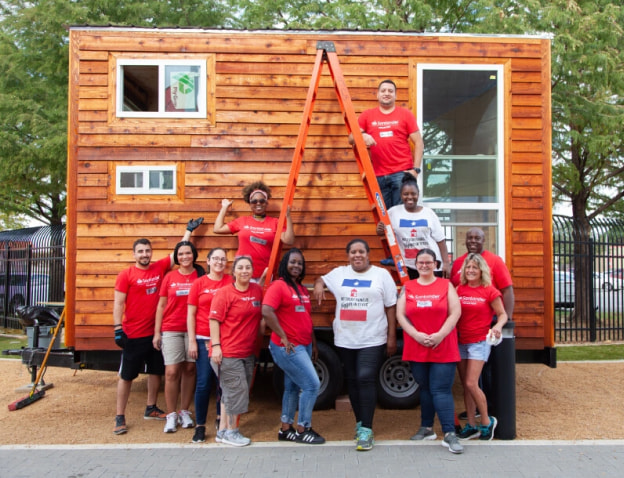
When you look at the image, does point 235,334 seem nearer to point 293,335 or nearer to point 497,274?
point 293,335

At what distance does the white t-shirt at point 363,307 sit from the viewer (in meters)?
4.78

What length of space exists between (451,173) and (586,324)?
6984mm

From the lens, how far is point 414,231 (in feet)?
17.4

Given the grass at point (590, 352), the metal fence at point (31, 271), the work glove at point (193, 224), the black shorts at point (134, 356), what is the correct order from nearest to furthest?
the black shorts at point (134, 356), the work glove at point (193, 224), the grass at point (590, 352), the metal fence at point (31, 271)

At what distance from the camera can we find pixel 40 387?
720 centimetres

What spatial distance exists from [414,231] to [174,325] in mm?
2439

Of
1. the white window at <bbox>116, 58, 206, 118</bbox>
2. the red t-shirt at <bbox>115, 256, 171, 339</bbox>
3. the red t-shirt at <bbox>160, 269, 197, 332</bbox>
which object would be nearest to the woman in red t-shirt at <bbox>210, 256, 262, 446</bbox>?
the red t-shirt at <bbox>160, 269, 197, 332</bbox>

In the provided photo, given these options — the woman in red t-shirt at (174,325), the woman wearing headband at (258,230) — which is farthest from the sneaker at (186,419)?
the woman wearing headband at (258,230)

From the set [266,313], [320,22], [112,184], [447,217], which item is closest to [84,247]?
[112,184]

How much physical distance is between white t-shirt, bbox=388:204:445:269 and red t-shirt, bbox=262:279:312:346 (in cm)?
116

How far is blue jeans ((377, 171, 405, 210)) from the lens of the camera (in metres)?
5.70

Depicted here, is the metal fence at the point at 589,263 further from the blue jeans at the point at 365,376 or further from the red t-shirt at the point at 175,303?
the red t-shirt at the point at 175,303

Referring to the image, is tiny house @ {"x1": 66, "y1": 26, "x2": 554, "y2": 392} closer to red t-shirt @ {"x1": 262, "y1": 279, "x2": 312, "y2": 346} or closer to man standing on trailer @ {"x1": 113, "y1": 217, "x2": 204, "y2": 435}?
man standing on trailer @ {"x1": 113, "y1": 217, "x2": 204, "y2": 435}

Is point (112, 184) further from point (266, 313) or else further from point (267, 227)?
point (266, 313)
